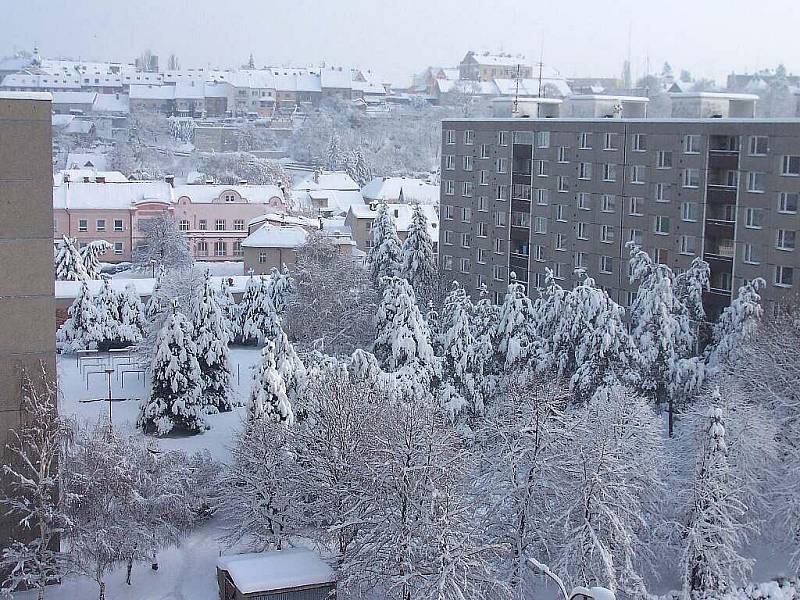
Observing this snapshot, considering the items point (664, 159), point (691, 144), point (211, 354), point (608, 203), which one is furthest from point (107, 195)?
point (691, 144)

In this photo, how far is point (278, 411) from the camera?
2441 centimetres

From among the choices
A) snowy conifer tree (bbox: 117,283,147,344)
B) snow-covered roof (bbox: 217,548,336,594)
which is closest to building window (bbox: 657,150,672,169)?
snow-covered roof (bbox: 217,548,336,594)

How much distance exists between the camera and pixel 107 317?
1704 inches

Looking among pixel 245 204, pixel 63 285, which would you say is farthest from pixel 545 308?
pixel 245 204

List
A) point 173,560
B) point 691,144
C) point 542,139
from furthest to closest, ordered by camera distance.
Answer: point 542,139, point 691,144, point 173,560

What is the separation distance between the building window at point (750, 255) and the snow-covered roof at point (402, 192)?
189 feet

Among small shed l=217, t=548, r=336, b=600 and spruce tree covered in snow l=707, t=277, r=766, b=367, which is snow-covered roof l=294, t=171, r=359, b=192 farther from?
small shed l=217, t=548, r=336, b=600

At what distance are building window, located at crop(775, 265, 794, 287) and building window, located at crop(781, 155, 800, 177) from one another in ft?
8.94

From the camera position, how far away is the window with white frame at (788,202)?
30797mm

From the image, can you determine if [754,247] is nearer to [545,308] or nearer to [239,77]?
[545,308]

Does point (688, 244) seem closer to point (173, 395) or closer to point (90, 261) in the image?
point (173, 395)

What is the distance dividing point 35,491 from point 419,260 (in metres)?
22.8

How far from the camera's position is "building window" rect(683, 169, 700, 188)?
34000mm

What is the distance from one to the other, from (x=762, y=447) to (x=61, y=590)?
14.8 meters
